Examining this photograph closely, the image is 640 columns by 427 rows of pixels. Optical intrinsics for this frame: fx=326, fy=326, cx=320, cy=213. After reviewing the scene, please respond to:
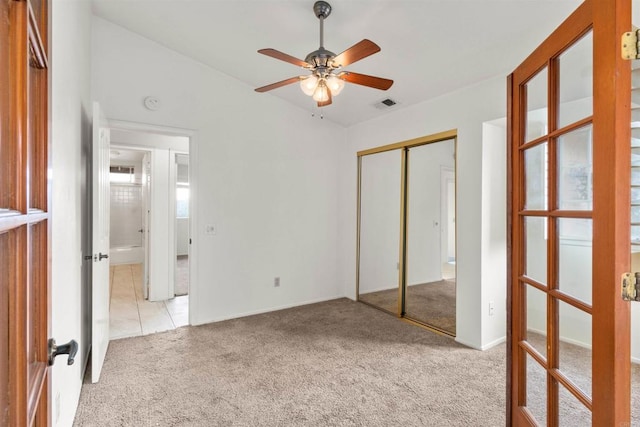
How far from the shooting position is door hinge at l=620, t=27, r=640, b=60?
0.90 meters

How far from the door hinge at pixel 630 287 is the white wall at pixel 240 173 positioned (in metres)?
3.38

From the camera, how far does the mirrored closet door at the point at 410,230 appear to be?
353 centimetres

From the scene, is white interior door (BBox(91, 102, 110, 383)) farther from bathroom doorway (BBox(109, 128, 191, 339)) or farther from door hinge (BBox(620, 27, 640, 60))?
door hinge (BBox(620, 27, 640, 60))

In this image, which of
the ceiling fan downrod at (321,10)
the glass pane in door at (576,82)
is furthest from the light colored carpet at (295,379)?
the ceiling fan downrod at (321,10)

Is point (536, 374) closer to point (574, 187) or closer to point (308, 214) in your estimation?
point (574, 187)

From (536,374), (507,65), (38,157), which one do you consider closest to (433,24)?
(507,65)

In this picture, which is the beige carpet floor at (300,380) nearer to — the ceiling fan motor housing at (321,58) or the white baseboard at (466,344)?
the white baseboard at (466,344)

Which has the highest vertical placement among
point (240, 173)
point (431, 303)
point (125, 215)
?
point (240, 173)

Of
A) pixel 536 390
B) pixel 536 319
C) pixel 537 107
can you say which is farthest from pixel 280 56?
pixel 536 390

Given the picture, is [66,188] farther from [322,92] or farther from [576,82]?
[576,82]

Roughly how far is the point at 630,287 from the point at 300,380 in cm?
210

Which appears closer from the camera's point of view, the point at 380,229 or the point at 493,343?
the point at 493,343

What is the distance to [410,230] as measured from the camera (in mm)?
3895

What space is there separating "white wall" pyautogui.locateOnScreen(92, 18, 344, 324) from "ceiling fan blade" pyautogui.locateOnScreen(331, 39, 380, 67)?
199 centimetres
